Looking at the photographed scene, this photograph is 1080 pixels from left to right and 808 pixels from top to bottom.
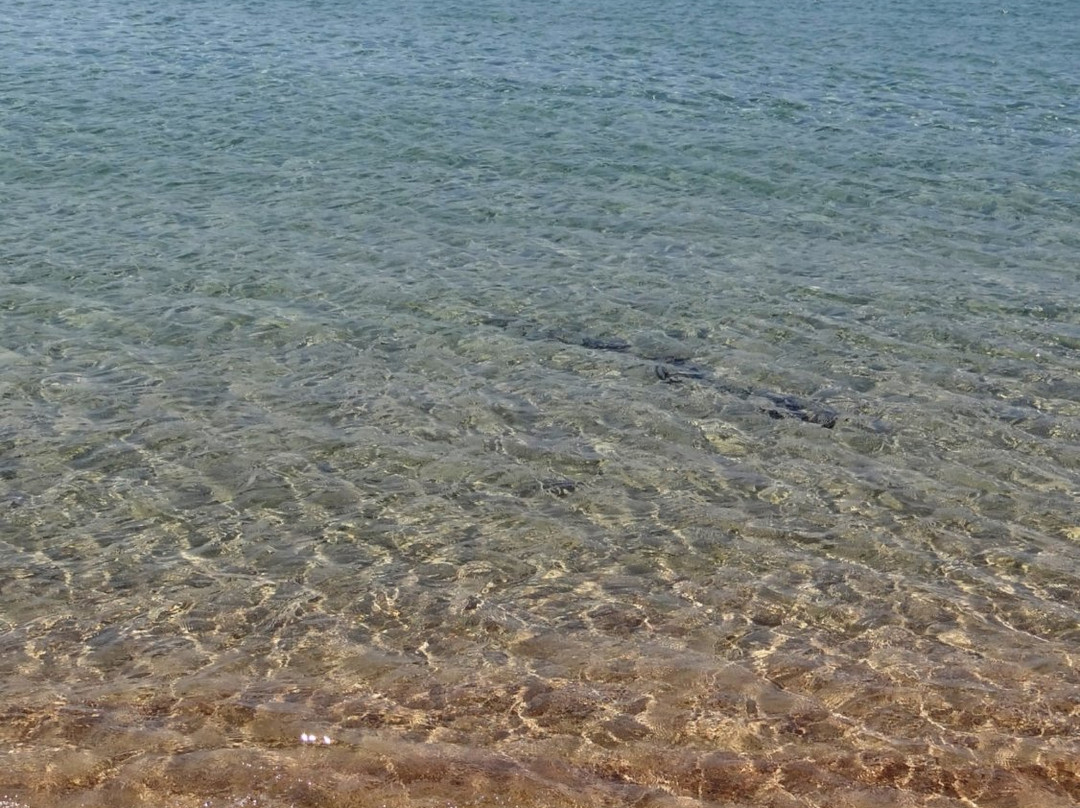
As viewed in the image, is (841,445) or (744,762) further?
(841,445)

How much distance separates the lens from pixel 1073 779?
7.25 meters

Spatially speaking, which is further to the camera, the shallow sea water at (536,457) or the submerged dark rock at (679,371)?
the submerged dark rock at (679,371)

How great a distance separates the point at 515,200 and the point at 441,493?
936 cm

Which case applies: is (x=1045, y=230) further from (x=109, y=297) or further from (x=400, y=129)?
(x=109, y=297)

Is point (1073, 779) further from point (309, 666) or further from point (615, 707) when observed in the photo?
point (309, 666)

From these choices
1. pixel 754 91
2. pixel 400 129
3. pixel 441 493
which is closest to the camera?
pixel 441 493

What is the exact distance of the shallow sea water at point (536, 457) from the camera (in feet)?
25.0

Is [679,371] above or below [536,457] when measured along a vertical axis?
above

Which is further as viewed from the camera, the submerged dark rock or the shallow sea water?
the submerged dark rock

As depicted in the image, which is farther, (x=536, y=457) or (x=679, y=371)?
(x=679, y=371)

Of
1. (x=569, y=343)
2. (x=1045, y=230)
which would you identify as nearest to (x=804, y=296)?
(x=569, y=343)

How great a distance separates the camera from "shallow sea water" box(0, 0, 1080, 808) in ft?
25.0

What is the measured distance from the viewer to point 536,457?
37.7ft

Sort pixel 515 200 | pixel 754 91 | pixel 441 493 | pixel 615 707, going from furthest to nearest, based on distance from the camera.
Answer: pixel 754 91 < pixel 515 200 < pixel 441 493 < pixel 615 707
